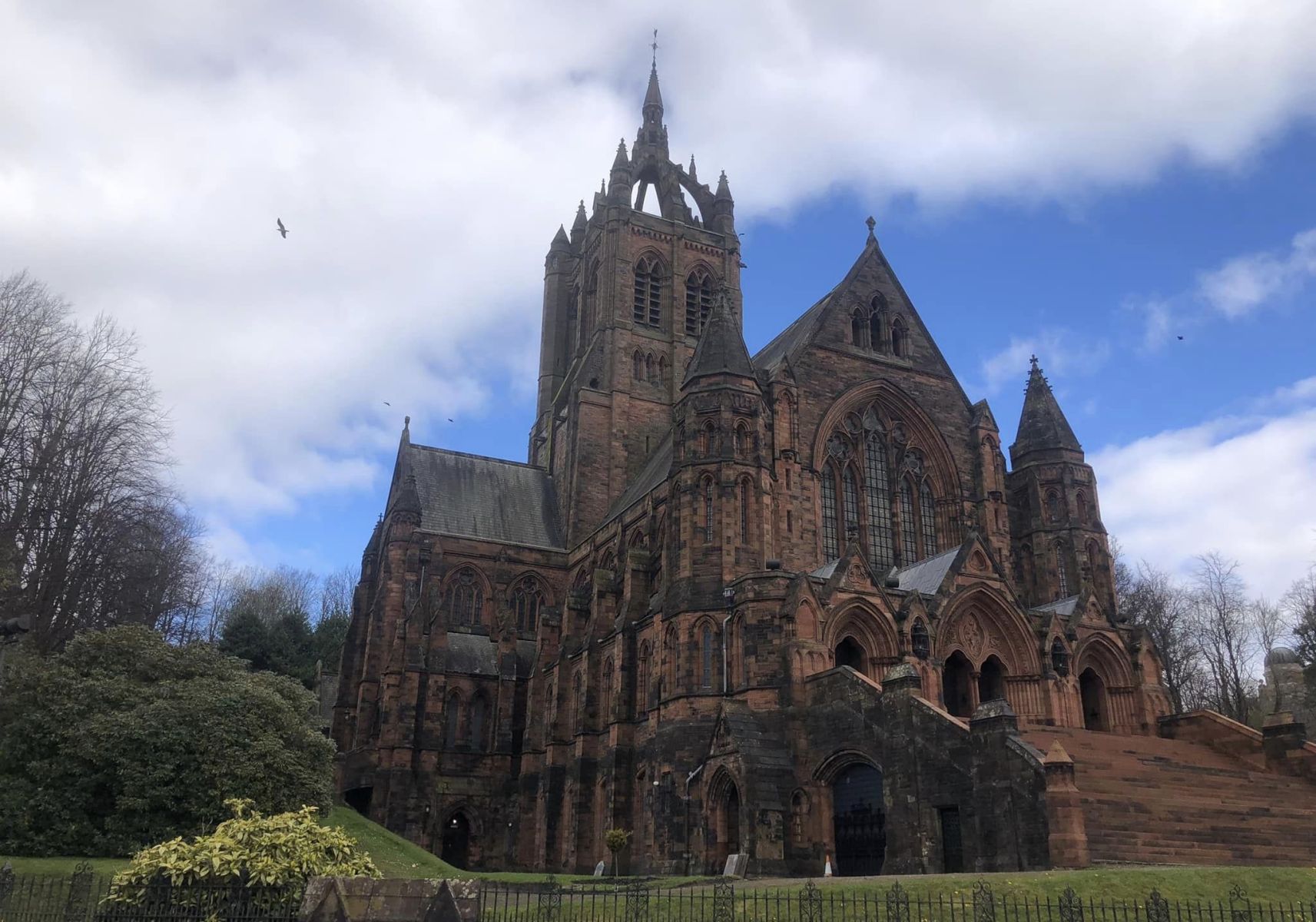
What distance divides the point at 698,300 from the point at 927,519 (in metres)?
26.9

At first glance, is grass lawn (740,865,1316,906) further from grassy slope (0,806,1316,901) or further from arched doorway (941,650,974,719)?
arched doorway (941,650,974,719)

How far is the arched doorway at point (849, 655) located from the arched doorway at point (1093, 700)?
28.2ft

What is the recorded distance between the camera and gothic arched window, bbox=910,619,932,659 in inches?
1297

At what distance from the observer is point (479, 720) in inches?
1956

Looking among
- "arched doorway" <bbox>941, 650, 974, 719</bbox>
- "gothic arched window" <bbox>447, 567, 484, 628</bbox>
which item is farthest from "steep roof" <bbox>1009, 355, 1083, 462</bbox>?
"gothic arched window" <bbox>447, 567, 484, 628</bbox>

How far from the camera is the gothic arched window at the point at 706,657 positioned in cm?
3391

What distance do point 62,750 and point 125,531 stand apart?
10.1 meters

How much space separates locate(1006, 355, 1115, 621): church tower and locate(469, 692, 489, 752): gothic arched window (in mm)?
24839

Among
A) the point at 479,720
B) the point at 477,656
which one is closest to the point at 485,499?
the point at 477,656

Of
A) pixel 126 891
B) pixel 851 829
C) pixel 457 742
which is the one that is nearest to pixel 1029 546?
pixel 851 829

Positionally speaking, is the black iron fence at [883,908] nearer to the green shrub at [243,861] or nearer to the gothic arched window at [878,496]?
the green shrub at [243,861]

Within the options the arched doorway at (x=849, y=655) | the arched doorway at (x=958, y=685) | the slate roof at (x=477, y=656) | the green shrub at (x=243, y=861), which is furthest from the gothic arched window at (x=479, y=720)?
the green shrub at (x=243, y=861)

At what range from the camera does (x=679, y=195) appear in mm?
70688

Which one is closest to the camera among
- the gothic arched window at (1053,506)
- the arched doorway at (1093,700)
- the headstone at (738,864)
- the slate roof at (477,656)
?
the headstone at (738,864)
